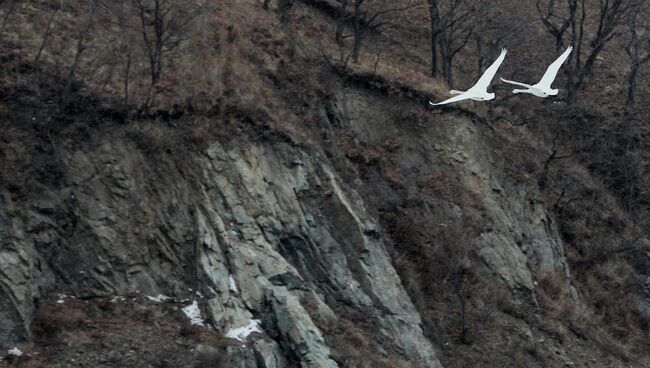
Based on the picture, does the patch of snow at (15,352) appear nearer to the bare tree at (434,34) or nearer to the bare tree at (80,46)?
the bare tree at (80,46)

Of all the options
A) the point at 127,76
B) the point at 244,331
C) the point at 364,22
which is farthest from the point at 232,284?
the point at 364,22

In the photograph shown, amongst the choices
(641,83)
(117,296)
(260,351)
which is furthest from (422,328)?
(641,83)

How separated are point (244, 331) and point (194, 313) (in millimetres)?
948

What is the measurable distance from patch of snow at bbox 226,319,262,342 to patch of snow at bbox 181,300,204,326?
55 cm

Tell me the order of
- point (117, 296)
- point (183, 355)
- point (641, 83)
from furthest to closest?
point (641, 83) < point (117, 296) < point (183, 355)

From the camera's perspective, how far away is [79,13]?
85.8 feet

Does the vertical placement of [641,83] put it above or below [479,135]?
above

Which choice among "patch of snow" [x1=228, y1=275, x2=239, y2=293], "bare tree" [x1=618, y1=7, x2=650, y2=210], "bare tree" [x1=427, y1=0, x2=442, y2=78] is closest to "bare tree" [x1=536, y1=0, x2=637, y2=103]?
"bare tree" [x1=618, y1=7, x2=650, y2=210]

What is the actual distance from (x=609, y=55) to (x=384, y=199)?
1606 cm

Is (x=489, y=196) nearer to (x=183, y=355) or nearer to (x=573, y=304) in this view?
(x=573, y=304)

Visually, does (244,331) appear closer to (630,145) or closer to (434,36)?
(434,36)

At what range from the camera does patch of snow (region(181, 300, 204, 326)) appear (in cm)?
A: 1959

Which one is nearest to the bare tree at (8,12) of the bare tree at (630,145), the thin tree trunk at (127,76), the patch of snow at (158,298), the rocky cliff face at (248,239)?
the thin tree trunk at (127,76)

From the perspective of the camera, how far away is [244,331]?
19703mm
